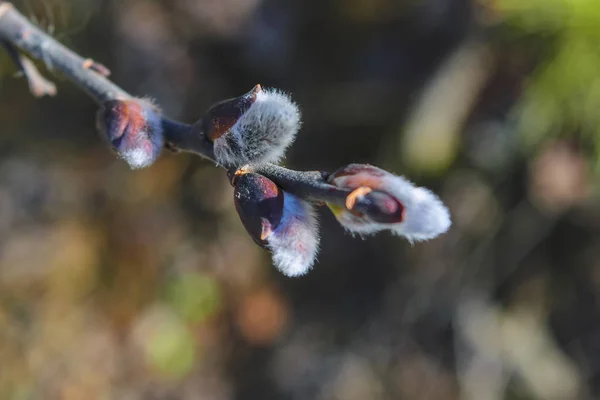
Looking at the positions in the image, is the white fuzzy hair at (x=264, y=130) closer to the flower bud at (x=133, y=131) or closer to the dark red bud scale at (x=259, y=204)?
the dark red bud scale at (x=259, y=204)

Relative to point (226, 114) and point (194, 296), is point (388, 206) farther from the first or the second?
point (194, 296)

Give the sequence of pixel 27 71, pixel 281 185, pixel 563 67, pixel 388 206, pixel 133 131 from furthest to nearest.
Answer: pixel 563 67
pixel 27 71
pixel 133 131
pixel 281 185
pixel 388 206

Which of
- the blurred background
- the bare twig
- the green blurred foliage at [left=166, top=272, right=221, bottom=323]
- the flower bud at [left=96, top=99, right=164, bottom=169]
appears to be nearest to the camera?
the flower bud at [left=96, top=99, right=164, bottom=169]

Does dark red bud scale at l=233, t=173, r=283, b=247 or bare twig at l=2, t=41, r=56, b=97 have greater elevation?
bare twig at l=2, t=41, r=56, b=97

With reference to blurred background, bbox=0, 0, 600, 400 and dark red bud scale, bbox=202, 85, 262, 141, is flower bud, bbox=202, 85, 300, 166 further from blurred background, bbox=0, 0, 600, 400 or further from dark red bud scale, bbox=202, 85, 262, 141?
blurred background, bbox=0, 0, 600, 400

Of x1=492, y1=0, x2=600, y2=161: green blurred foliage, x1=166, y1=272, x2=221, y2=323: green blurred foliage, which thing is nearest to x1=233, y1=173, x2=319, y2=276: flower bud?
x1=492, y1=0, x2=600, y2=161: green blurred foliage

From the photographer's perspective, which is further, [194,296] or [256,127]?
[194,296]

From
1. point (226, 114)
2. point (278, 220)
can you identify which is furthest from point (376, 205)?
point (226, 114)
